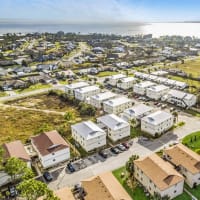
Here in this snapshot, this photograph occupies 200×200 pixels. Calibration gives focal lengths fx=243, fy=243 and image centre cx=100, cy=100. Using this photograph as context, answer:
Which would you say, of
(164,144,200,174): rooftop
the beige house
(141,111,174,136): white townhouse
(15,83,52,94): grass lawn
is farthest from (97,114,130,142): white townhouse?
(15,83,52,94): grass lawn

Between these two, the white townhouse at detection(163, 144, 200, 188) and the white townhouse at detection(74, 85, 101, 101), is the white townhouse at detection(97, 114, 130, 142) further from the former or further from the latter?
the white townhouse at detection(74, 85, 101, 101)

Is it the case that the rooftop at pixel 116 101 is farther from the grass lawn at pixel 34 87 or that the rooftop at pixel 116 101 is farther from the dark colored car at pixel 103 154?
the grass lawn at pixel 34 87

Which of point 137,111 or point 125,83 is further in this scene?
point 125,83

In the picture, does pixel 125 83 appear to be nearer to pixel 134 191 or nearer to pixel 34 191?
pixel 134 191

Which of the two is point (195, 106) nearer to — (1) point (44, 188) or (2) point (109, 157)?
(2) point (109, 157)

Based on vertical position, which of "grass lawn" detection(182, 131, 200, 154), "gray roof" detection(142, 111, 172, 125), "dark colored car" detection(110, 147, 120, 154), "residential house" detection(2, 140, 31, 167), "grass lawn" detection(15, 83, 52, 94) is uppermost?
"gray roof" detection(142, 111, 172, 125)

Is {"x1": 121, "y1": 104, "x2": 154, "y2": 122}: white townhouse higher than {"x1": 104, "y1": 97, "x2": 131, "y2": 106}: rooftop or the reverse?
the reverse

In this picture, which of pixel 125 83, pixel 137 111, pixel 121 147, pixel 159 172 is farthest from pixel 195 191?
pixel 125 83
